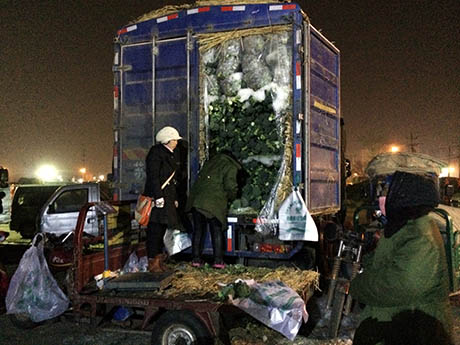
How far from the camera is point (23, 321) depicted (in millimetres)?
5305

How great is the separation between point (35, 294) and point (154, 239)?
1.40 meters

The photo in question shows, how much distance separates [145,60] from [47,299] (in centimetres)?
347

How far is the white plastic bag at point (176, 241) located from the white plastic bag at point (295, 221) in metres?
1.36

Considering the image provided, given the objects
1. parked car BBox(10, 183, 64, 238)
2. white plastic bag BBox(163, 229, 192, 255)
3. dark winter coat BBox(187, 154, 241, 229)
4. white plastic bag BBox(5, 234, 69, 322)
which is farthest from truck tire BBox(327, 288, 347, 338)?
parked car BBox(10, 183, 64, 238)

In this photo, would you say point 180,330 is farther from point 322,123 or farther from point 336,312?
point 322,123

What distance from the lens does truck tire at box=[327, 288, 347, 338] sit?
4.66 metres

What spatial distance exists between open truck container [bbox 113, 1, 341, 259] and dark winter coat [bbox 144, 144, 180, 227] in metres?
0.77

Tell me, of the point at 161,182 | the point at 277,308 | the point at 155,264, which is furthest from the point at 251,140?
the point at 277,308

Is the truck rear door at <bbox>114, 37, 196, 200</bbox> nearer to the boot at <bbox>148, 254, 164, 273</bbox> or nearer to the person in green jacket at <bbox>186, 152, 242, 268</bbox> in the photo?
the person in green jacket at <bbox>186, 152, 242, 268</bbox>

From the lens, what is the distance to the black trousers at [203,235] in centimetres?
588

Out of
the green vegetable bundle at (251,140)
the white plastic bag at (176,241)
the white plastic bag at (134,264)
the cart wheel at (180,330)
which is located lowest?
the cart wheel at (180,330)

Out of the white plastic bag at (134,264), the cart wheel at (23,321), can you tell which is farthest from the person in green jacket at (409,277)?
the cart wheel at (23,321)

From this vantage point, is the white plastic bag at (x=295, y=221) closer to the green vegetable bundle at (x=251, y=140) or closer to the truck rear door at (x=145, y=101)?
the green vegetable bundle at (x=251, y=140)

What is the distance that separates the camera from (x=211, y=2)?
21.0 ft
